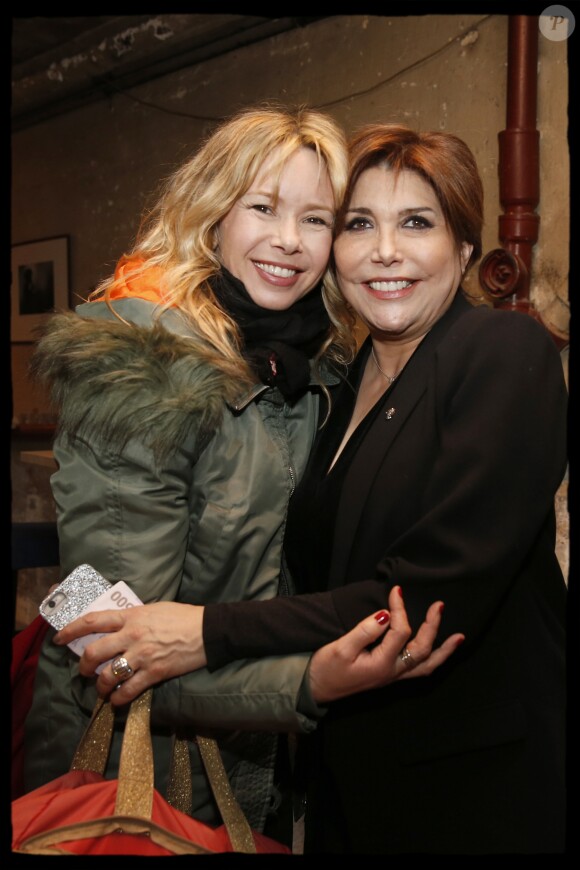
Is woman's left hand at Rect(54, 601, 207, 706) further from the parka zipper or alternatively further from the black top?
the parka zipper

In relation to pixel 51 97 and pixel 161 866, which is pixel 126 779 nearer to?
pixel 161 866

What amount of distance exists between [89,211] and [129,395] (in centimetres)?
247

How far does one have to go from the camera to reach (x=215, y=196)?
1.26 metres

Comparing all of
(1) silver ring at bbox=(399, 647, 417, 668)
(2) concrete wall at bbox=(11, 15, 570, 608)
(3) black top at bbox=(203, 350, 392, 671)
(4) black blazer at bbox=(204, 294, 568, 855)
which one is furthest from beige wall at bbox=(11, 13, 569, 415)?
(1) silver ring at bbox=(399, 647, 417, 668)

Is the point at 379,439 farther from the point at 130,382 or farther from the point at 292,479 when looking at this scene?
the point at 130,382

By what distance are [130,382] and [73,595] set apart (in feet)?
1.03

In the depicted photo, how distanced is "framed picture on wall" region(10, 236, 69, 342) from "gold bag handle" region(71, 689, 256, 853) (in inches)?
102

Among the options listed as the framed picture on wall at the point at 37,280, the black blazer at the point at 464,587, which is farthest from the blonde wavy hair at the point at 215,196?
the framed picture on wall at the point at 37,280

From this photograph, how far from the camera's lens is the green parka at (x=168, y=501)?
3.49 ft

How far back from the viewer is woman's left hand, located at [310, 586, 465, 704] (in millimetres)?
988

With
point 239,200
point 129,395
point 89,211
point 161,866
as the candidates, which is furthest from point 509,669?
point 89,211

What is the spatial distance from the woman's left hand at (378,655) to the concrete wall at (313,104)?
1.09m

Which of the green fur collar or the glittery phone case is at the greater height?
the green fur collar

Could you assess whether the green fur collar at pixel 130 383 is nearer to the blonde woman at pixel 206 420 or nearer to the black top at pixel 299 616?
the blonde woman at pixel 206 420
